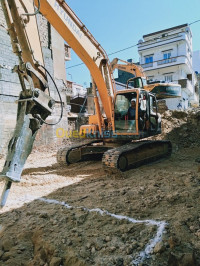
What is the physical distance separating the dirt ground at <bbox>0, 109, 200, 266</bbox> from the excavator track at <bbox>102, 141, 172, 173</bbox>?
0.45m

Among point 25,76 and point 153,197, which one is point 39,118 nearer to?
point 25,76

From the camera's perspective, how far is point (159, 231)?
91.3 inches

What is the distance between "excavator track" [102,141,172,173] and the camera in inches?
200

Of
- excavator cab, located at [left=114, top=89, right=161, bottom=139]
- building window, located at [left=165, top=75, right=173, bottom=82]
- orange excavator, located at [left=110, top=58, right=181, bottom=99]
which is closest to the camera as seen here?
excavator cab, located at [left=114, top=89, right=161, bottom=139]

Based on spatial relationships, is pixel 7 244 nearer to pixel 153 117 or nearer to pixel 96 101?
pixel 96 101

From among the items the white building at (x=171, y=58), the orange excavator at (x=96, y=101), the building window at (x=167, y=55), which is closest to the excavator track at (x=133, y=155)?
the orange excavator at (x=96, y=101)

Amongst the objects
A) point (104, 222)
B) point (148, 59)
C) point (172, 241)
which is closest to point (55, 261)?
point (104, 222)

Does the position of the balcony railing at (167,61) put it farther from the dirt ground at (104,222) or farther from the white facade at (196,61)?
the dirt ground at (104,222)

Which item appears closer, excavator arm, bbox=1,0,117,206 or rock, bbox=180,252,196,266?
rock, bbox=180,252,196,266

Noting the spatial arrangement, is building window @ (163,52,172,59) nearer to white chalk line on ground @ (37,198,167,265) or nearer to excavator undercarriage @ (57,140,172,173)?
excavator undercarriage @ (57,140,172,173)

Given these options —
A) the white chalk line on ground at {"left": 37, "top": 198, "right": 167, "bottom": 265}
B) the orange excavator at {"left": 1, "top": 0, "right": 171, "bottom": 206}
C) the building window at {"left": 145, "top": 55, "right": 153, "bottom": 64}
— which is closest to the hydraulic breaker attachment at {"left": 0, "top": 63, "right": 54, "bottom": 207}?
the orange excavator at {"left": 1, "top": 0, "right": 171, "bottom": 206}

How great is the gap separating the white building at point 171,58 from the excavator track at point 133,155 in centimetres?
1618

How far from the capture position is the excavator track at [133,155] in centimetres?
509

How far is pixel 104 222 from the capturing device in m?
2.62
